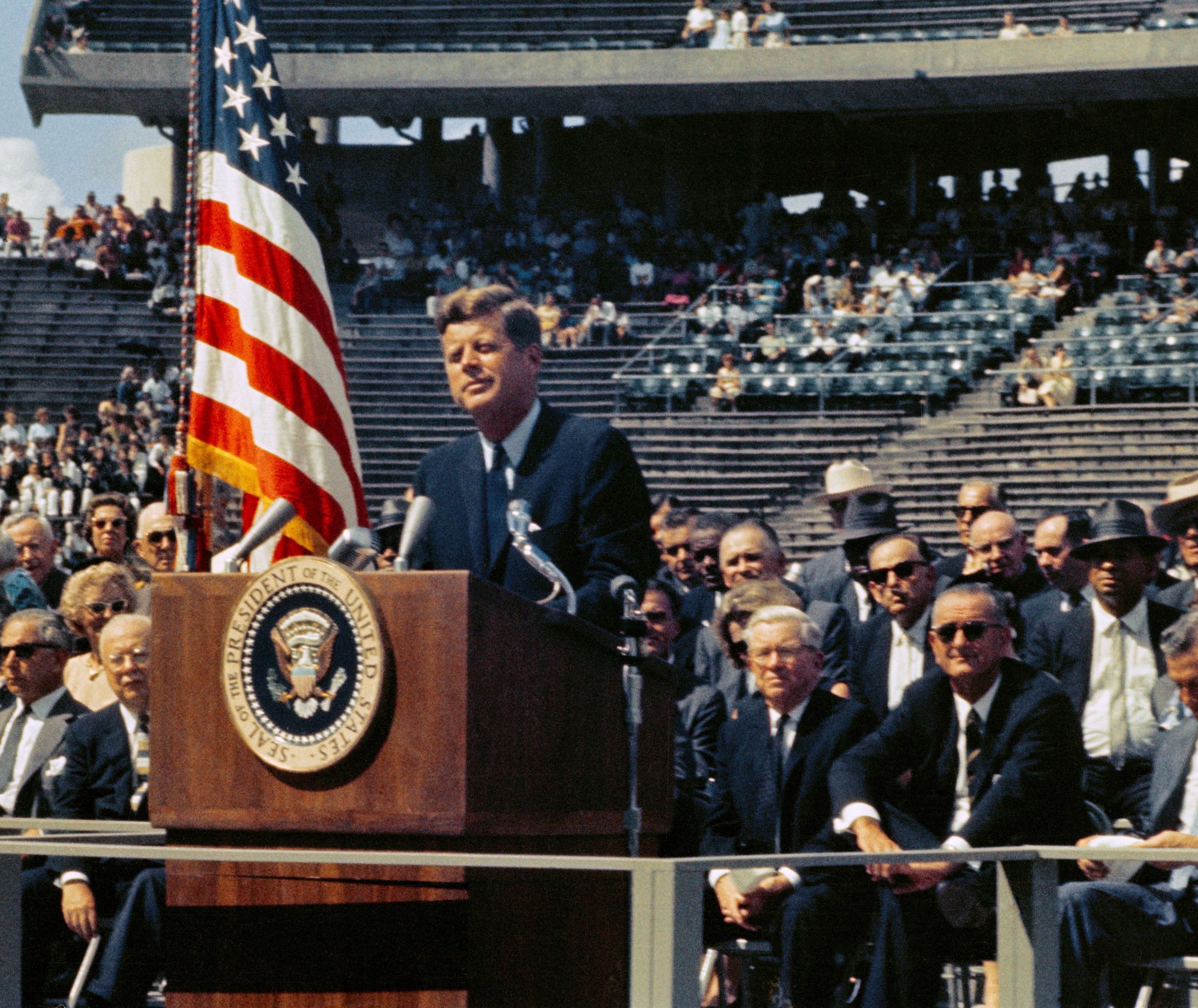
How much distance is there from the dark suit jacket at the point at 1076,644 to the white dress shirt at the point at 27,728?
3.21m

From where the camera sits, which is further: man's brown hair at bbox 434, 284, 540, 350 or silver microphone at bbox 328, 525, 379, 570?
man's brown hair at bbox 434, 284, 540, 350

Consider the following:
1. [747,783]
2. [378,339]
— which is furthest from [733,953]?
[378,339]

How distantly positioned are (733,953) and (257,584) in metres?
2.10

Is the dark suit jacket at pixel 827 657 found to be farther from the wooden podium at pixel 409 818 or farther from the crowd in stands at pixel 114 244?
the crowd in stands at pixel 114 244

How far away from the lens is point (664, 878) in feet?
9.85

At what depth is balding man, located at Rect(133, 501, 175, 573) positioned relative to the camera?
26.3 ft

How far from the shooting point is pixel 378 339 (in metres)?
26.4

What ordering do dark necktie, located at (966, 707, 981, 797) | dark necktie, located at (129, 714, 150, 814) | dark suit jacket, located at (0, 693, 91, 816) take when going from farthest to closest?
dark suit jacket, located at (0, 693, 91, 816), dark necktie, located at (129, 714, 150, 814), dark necktie, located at (966, 707, 981, 797)

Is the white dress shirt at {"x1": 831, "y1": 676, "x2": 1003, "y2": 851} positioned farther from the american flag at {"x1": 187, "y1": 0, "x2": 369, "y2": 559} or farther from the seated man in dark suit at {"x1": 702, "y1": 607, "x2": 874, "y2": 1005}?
the american flag at {"x1": 187, "y1": 0, "x2": 369, "y2": 559}

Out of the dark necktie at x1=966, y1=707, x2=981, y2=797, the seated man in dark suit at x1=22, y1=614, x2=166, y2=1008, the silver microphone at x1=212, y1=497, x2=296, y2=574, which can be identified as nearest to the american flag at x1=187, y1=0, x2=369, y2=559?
the seated man in dark suit at x1=22, y1=614, x2=166, y2=1008

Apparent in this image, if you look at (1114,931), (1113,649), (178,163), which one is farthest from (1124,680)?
(178,163)

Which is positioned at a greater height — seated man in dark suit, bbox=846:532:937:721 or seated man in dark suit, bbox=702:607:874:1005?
seated man in dark suit, bbox=846:532:937:721

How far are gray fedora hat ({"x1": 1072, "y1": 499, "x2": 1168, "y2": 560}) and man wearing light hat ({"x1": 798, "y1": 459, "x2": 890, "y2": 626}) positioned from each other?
93 centimetres

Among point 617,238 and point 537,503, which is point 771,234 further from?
point 537,503
